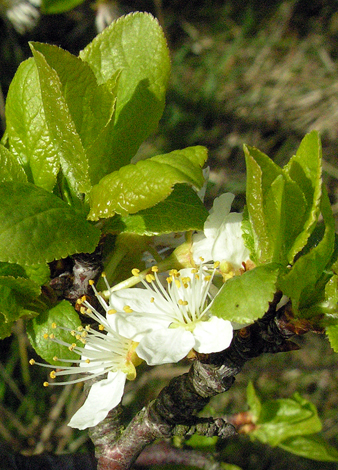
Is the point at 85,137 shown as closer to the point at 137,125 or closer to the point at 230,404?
the point at 137,125

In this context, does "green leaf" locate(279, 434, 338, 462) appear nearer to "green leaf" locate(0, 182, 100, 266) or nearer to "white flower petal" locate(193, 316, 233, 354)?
"white flower petal" locate(193, 316, 233, 354)

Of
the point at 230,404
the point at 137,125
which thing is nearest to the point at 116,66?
the point at 137,125

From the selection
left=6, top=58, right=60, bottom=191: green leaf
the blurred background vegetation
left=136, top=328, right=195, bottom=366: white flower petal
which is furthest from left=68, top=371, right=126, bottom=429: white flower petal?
the blurred background vegetation

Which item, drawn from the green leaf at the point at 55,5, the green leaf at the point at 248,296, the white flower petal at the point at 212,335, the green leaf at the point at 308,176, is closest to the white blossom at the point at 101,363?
the white flower petal at the point at 212,335

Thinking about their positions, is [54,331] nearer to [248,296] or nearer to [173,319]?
[173,319]

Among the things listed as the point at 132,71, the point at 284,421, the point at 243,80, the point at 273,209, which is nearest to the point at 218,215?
the point at 273,209

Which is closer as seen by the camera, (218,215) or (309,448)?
(218,215)
